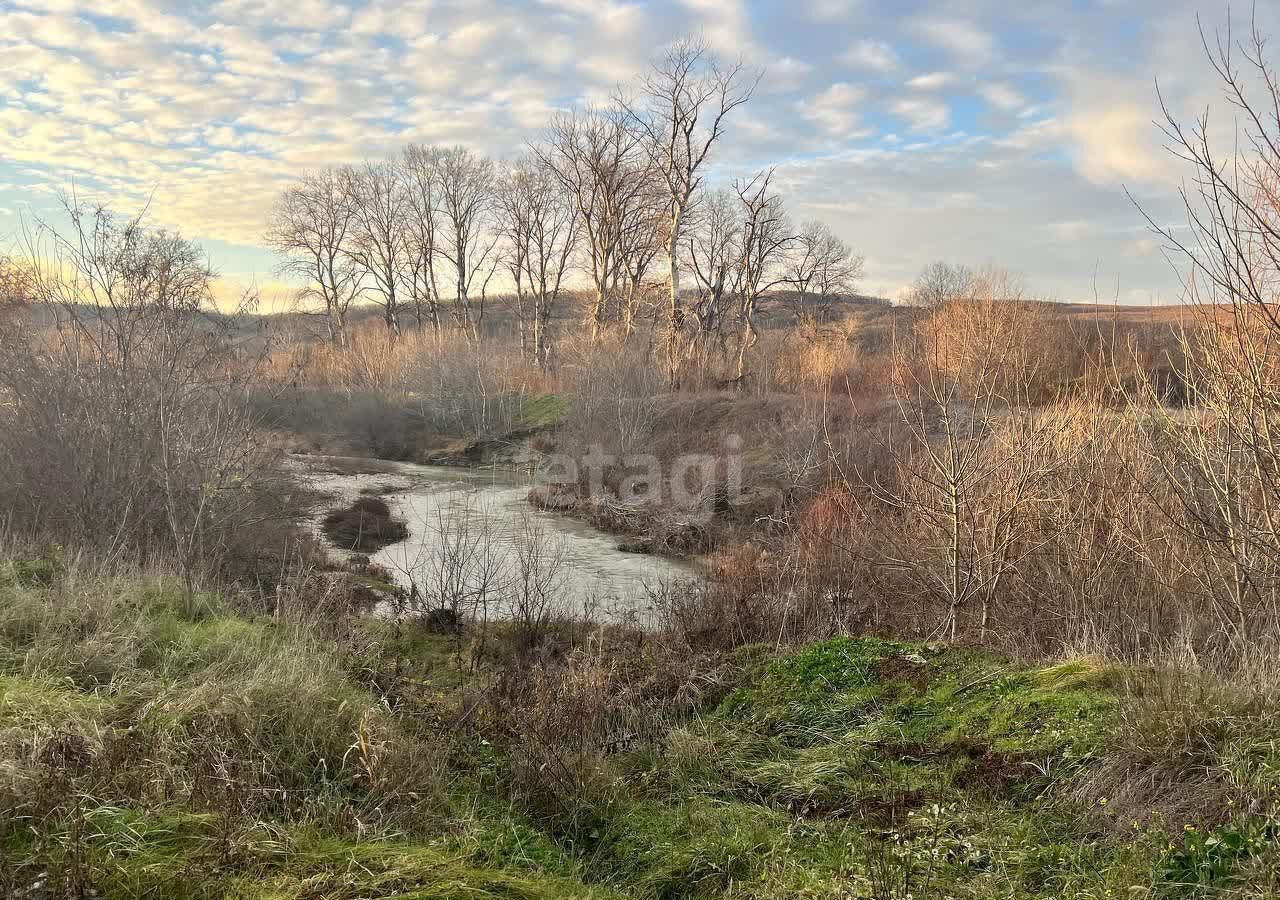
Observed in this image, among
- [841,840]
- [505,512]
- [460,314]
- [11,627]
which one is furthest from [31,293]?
[460,314]

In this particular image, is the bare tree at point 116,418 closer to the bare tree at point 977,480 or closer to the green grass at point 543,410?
the bare tree at point 977,480

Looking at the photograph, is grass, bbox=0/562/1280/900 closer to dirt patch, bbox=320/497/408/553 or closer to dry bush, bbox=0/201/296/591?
dry bush, bbox=0/201/296/591

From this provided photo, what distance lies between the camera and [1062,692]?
17.0 ft

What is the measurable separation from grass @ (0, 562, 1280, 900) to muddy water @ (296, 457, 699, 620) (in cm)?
397

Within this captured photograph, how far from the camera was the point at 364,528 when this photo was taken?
1571cm

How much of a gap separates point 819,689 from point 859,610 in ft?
9.93

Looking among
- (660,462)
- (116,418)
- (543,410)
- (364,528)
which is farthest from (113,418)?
(543,410)

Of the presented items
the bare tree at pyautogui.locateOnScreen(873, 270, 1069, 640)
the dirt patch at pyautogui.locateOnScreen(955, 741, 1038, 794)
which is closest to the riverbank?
the bare tree at pyautogui.locateOnScreen(873, 270, 1069, 640)

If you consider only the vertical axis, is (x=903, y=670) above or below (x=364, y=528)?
above

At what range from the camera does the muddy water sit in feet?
35.1

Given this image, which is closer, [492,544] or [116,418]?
[116,418]

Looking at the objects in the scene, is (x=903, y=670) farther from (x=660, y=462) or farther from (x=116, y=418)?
(x=660, y=462)

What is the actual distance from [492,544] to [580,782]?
1000 centimetres

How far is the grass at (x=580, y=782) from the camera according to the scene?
3219 millimetres
